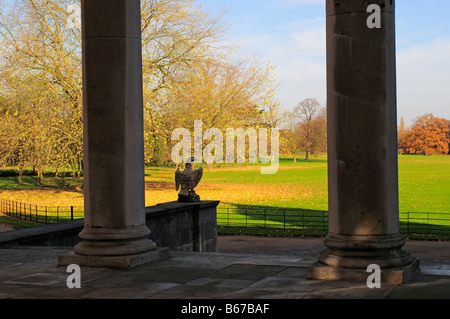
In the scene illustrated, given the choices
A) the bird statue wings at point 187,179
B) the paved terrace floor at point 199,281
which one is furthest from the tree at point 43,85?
the paved terrace floor at point 199,281

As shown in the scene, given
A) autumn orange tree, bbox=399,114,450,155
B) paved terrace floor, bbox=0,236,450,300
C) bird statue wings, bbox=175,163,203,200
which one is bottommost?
paved terrace floor, bbox=0,236,450,300

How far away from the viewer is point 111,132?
9328 mm

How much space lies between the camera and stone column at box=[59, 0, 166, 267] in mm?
9266

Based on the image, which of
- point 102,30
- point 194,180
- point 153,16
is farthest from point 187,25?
point 102,30

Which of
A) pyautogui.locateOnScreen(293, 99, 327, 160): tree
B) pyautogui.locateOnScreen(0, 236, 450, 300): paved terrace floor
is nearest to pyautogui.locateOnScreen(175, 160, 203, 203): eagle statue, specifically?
pyautogui.locateOnScreen(0, 236, 450, 300): paved terrace floor

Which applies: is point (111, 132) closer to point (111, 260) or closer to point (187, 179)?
point (111, 260)

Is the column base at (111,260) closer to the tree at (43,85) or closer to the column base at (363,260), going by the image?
the column base at (363,260)

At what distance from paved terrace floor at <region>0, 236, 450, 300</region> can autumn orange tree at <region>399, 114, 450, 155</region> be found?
421 feet

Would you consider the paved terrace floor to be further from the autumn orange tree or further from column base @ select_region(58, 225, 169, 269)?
the autumn orange tree

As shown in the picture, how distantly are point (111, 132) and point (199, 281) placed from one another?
2.90m

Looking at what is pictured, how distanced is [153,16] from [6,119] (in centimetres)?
1208

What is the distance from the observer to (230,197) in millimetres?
44688

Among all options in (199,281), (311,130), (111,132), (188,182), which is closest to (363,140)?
(199,281)

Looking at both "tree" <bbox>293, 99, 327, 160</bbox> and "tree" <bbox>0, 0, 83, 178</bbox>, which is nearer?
"tree" <bbox>0, 0, 83, 178</bbox>
